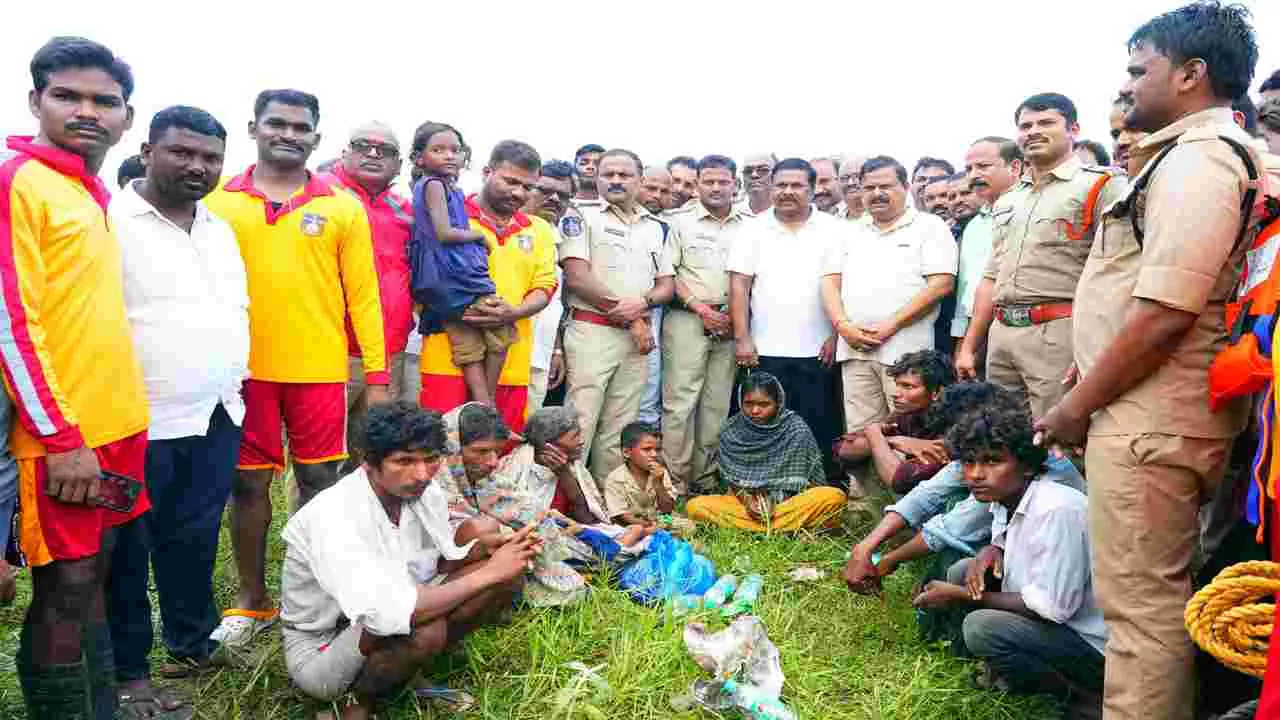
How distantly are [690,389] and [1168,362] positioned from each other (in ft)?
12.2

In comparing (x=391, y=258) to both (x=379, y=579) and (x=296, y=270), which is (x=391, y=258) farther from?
(x=379, y=579)

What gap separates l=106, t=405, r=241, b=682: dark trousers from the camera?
3344 mm

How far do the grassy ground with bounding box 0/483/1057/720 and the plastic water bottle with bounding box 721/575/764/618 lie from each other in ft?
0.20

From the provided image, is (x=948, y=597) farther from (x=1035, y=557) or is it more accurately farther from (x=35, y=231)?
(x=35, y=231)

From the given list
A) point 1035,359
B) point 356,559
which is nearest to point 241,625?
point 356,559

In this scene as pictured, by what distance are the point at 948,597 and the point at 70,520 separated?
A: 3.02 m

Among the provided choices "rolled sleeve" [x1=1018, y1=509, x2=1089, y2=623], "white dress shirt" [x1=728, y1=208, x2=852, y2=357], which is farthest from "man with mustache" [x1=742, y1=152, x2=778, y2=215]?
"rolled sleeve" [x1=1018, y1=509, x2=1089, y2=623]

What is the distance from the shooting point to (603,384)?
5863mm

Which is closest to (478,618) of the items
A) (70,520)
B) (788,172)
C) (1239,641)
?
(70,520)

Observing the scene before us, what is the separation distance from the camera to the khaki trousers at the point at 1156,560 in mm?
2658

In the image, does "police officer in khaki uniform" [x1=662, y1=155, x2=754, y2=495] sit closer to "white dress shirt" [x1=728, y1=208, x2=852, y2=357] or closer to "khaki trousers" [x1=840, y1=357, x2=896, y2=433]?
"white dress shirt" [x1=728, y1=208, x2=852, y2=357]

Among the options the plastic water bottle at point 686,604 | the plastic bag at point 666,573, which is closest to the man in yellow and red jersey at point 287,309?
the plastic bag at point 666,573

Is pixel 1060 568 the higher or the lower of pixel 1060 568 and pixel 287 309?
the lower

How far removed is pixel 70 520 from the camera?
2.71 m
